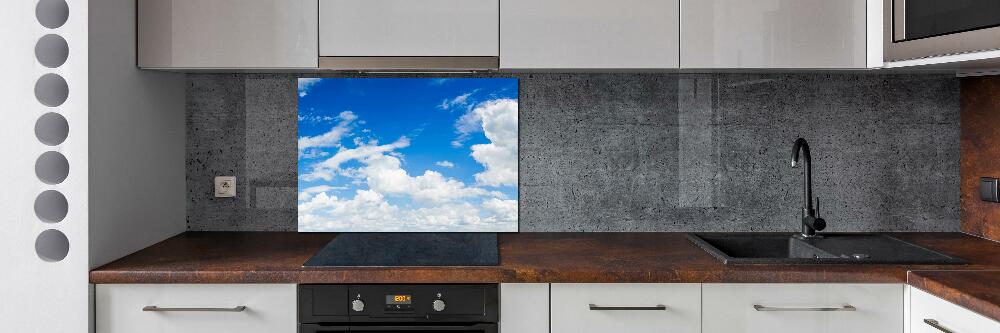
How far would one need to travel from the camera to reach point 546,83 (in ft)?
7.91

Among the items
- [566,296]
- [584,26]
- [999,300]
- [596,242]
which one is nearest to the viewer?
[999,300]

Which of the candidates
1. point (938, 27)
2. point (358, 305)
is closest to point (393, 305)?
point (358, 305)

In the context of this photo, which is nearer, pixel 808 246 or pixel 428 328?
pixel 428 328

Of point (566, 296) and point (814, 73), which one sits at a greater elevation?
point (814, 73)

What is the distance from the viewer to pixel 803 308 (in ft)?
5.79

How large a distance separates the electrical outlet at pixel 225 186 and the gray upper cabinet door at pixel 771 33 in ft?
5.16

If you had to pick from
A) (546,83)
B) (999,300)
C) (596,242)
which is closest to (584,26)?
(546,83)

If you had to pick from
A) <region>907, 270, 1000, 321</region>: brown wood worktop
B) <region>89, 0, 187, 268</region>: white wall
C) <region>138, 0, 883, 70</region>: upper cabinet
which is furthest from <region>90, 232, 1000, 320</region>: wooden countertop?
<region>138, 0, 883, 70</region>: upper cabinet

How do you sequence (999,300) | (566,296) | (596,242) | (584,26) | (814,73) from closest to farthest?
(999,300) < (566,296) < (584,26) < (596,242) < (814,73)

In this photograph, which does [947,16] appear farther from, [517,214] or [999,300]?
[517,214]

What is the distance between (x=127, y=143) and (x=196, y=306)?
0.56 m

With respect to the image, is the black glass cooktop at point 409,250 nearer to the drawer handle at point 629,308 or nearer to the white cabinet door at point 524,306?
the white cabinet door at point 524,306

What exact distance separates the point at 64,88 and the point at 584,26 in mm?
1434

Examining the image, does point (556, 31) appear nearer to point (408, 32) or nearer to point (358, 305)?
point (408, 32)
